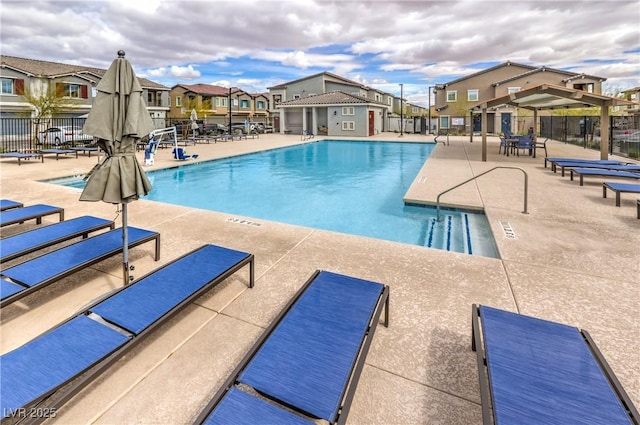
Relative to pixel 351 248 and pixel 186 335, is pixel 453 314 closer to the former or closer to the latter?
pixel 351 248

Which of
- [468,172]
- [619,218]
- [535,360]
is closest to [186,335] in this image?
[535,360]

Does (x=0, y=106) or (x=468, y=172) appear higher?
(x=0, y=106)

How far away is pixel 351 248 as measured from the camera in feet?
16.6

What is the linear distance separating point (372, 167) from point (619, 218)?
10060mm

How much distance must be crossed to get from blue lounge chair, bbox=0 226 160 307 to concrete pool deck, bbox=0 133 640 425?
0.31m

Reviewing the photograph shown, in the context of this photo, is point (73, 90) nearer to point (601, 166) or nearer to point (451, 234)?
point (451, 234)

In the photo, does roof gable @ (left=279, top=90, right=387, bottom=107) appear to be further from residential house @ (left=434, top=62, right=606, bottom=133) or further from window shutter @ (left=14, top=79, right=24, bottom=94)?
window shutter @ (left=14, top=79, right=24, bottom=94)

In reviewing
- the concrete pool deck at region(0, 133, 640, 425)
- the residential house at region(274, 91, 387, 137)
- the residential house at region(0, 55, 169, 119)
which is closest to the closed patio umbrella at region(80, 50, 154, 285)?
the concrete pool deck at region(0, 133, 640, 425)

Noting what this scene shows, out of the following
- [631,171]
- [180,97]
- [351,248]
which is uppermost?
[180,97]

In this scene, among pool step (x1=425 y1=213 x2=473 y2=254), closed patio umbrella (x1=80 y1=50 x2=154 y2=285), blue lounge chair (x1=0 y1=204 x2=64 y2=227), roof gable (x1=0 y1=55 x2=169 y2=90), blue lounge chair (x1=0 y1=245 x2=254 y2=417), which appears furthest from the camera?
roof gable (x1=0 y1=55 x2=169 y2=90)

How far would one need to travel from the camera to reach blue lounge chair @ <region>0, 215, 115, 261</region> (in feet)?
13.1

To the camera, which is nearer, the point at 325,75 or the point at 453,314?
the point at 453,314

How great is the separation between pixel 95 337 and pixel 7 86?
3881 cm

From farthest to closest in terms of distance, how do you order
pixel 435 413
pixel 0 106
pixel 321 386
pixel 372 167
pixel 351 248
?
pixel 0 106 → pixel 372 167 → pixel 351 248 → pixel 435 413 → pixel 321 386
